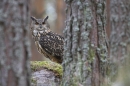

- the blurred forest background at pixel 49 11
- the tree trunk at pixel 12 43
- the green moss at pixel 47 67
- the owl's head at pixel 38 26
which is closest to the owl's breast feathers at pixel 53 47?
the owl's head at pixel 38 26

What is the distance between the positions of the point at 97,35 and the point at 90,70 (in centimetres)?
49

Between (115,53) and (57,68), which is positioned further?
(57,68)

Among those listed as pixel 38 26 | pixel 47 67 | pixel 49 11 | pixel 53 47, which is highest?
pixel 49 11

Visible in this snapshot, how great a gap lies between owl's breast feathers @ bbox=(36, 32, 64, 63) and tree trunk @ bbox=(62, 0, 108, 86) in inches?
107

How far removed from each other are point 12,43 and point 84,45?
1.95m

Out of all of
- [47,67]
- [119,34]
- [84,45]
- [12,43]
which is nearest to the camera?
[12,43]

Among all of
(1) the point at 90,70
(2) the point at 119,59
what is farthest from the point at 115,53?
(1) the point at 90,70

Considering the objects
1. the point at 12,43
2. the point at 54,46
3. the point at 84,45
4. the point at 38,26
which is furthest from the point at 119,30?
the point at 38,26

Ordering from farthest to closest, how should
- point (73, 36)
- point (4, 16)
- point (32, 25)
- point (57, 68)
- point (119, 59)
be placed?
point (32, 25) < point (57, 68) < point (73, 36) < point (119, 59) < point (4, 16)

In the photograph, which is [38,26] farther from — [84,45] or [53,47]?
[84,45]

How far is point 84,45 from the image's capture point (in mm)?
5441

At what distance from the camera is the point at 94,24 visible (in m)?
5.54

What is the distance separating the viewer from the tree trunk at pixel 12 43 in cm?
364

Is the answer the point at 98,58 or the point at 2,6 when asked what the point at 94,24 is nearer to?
the point at 98,58
